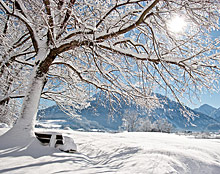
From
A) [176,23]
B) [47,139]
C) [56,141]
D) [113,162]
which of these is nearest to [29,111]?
[47,139]

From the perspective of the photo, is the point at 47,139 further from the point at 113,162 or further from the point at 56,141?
the point at 113,162

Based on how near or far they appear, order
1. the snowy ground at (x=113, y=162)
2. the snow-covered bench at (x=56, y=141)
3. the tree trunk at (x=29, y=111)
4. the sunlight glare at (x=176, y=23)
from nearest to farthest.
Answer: the snowy ground at (x=113, y=162) < the snow-covered bench at (x=56, y=141) < the tree trunk at (x=29, y=111) < the sunlight glare at (x=176, y=23)

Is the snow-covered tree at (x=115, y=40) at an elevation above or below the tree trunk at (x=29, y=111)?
above

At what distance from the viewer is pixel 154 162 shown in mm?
3014

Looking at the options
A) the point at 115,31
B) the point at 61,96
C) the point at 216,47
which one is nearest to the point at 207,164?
the point at 216,47

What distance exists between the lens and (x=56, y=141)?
380 centimetres

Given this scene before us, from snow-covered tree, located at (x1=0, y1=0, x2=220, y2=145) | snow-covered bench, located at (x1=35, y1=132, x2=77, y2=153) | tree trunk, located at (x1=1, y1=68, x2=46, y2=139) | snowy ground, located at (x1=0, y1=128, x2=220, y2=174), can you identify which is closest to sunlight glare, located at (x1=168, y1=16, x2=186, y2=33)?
snow-covered tree, located at (x1=0, y1=0, x2=220, y2=145)

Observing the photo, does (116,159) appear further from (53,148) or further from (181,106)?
(181,106)

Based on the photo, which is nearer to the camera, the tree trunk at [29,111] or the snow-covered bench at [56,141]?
the snow-covered bench at [56,141]

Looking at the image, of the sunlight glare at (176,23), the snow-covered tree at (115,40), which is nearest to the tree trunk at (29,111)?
the snow-covered tree at (115,40)

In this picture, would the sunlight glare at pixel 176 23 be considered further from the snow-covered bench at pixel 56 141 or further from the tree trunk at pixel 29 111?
the snow-covered bench at pixel 56 141

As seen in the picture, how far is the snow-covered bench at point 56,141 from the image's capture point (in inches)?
145

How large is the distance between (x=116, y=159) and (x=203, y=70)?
3595 millimetres

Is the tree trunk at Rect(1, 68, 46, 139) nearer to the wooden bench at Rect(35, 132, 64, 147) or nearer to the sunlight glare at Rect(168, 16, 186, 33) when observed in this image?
the wooden bench at Rect(35, 132, 64, 147)
